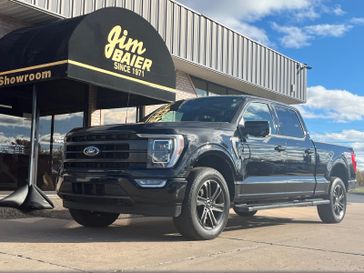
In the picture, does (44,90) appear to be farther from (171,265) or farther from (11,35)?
(171,265)

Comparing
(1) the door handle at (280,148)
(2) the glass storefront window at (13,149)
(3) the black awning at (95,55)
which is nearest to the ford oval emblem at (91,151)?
(3) the black awning at (95,55)

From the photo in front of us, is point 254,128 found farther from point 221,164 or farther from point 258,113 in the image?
point 258,113

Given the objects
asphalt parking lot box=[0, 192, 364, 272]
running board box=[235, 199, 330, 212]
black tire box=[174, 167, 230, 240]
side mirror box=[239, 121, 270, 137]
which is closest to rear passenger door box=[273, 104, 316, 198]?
running board box=[235, 199, 330, 212]

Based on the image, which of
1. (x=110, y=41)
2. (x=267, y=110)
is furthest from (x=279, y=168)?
(x=110, y=41)

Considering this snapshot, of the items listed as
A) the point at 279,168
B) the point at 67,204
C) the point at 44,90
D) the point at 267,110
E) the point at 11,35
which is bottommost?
the point at 67,204

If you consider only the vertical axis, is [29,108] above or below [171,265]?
above

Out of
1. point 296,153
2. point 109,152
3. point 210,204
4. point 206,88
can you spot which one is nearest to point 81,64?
point 109,152

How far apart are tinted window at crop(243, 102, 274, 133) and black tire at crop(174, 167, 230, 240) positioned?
4.27 ft

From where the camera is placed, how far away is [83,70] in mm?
9031

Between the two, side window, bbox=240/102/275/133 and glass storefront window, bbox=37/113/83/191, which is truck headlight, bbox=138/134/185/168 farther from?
glass storefront window, bbox=37/113/83/191

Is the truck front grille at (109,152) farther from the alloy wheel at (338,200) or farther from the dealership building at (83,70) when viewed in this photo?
the alloy wheel at (338,200)

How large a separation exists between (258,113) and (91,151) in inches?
109

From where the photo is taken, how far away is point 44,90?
1178 cm

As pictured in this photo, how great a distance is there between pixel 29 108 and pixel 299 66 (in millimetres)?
12712
